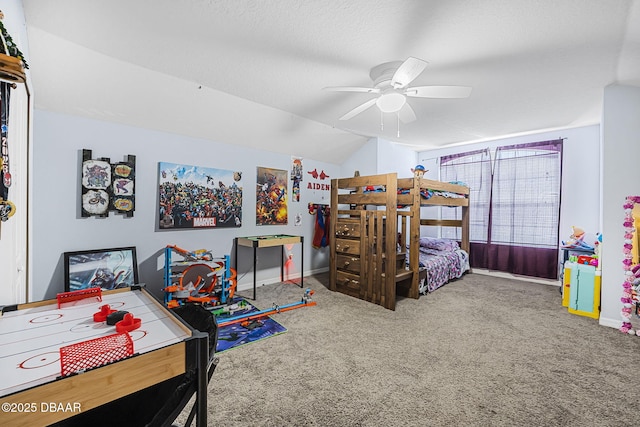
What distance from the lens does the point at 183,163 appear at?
358 centimetres

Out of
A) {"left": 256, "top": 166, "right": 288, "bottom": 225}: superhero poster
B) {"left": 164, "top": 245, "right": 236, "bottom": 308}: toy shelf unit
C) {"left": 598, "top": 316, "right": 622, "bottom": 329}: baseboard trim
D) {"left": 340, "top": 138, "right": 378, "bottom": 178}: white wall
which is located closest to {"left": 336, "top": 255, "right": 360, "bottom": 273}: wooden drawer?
{"left": 256, "top": 166, "right": 288, "bottom": 225}: superhero poster

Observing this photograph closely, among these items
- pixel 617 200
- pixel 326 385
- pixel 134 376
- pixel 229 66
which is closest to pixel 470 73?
pixel 617 200

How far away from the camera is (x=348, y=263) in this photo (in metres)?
3.89

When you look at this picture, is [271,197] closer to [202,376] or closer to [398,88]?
[398,88]

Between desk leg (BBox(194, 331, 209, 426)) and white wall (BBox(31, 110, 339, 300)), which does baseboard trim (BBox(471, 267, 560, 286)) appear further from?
desk leg (BBox(194, 331, 209, 426))

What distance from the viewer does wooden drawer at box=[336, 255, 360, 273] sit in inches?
149

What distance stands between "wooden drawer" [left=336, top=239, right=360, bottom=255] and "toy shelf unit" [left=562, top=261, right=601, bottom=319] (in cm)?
260

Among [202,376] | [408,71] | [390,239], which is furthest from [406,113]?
Answer: [202,376]

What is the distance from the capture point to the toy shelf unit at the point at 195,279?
3.07 metres

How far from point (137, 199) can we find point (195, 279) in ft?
3.88

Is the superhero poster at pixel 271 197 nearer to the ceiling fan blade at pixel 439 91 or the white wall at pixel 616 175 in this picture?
the ceiling fan blade at pixel 439 91

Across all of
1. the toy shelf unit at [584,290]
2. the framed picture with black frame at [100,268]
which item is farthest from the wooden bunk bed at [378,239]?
the framed picture with black frame at [100,268]

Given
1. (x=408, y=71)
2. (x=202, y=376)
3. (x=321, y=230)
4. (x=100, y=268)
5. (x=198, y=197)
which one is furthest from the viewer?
(x=321, y=230)

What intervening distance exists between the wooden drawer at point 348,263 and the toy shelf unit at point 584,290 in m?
2.58
